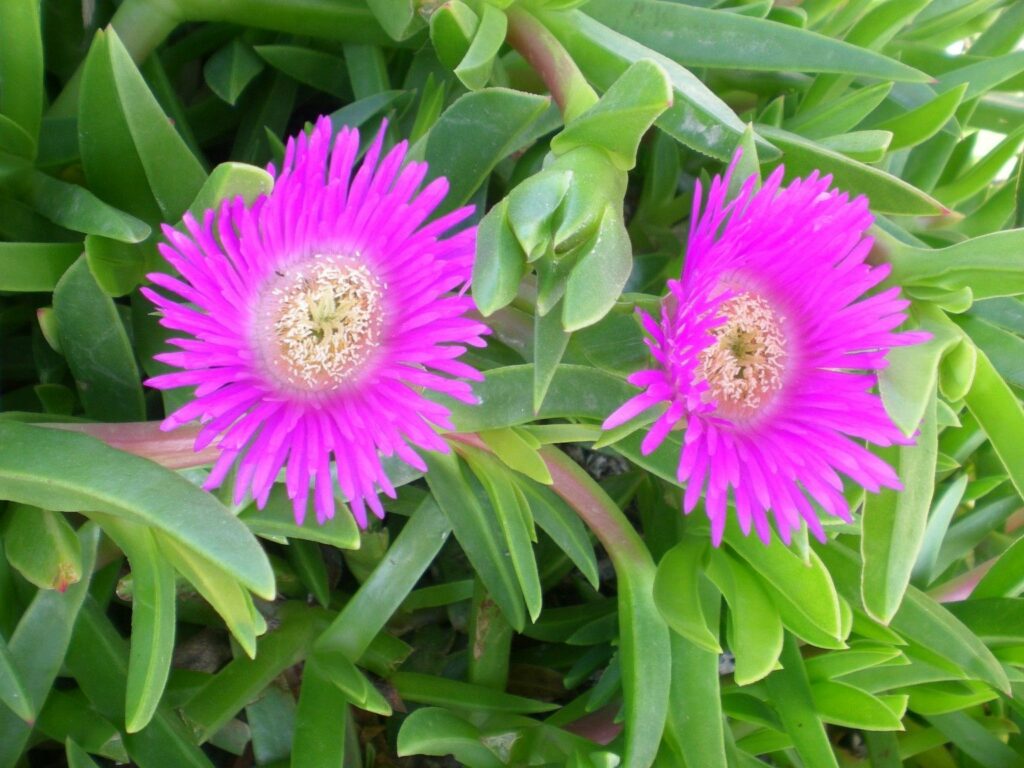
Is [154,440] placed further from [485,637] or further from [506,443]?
[485,637]

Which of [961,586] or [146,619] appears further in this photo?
[961,586]

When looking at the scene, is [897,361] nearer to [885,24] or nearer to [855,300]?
[855,300]

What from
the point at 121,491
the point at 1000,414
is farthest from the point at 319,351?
the point at 1000,414

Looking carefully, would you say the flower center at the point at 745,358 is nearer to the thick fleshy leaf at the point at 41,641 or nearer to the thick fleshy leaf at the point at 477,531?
the thick fleshy leaf at the point at 477,531

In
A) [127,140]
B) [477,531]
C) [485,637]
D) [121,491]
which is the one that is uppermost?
[127,140]

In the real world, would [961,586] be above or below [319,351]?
below

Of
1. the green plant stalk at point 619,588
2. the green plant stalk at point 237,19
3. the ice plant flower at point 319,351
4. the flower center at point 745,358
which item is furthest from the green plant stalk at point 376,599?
the green plant stalk at point 237,19

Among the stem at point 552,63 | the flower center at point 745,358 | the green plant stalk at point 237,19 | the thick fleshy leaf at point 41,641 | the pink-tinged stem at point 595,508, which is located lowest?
the thick fleshy leaf at point 41,641
